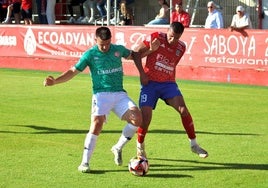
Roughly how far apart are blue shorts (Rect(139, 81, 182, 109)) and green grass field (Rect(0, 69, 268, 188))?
2.82 feet

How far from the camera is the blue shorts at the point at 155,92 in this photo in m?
11.0

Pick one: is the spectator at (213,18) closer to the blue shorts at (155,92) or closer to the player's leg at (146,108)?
the blue shorts at (155,92)

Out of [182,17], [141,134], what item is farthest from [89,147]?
[182,17]

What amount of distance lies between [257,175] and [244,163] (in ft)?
2.68

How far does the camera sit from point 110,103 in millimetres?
10344

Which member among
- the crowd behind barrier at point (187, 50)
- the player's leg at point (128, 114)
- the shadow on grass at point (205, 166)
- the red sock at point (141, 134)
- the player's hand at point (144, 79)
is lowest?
the crowd behind barrier at point (187, 50)

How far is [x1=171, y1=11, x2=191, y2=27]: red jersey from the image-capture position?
25.4 metres

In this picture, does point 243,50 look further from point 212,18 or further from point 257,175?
point 257,175

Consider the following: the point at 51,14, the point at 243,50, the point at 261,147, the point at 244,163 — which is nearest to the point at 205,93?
the point at 243,50

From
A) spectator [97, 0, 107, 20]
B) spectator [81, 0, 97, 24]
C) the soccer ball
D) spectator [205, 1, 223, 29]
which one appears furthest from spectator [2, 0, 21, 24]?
the soccer ball

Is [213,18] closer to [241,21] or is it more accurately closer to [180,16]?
[180,16]

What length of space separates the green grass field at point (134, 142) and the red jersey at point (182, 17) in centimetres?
560

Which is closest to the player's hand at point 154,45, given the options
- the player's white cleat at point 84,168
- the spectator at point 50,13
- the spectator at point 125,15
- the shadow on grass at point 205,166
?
the shadow on grass at point 205,166

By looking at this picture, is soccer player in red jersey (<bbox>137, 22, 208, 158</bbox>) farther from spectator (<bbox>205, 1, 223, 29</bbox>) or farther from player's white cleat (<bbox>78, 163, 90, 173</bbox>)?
spectator (<bbox>205, 1, 223, 29</bbox>)
